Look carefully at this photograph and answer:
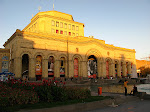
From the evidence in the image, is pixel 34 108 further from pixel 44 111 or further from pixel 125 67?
pixel 125 67

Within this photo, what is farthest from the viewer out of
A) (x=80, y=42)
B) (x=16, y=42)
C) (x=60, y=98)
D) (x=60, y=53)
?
(x=80, y=42)

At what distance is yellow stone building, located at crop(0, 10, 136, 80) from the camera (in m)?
42.2

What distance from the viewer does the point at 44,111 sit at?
1017 cm

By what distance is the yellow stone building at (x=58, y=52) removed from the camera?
42.2 meters

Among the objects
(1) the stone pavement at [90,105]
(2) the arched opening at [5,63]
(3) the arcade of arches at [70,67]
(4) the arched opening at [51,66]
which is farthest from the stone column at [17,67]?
(1) the stone pavement at [90,105]

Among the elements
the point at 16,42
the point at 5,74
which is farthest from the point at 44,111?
the point at 16,42

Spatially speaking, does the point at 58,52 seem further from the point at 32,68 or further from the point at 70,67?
the point at 32,68

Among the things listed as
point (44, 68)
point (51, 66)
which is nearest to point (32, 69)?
point (44, 68)

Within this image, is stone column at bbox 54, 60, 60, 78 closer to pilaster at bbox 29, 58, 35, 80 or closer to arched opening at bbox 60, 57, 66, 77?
arched opening at bbox 60, 57, 66, 77

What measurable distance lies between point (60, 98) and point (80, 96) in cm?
222

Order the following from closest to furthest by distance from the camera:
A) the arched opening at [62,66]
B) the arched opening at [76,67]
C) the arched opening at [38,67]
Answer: the arched opening at [38,67], the arched opening at [62,66], the arched opening at [76,67]

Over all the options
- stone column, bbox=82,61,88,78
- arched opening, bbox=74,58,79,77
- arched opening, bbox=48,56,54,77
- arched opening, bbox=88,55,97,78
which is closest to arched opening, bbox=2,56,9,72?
arched opening, bbox=48,56,54,77

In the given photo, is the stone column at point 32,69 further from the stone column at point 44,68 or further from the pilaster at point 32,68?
the stone column at point 44,68

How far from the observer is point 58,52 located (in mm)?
47656
